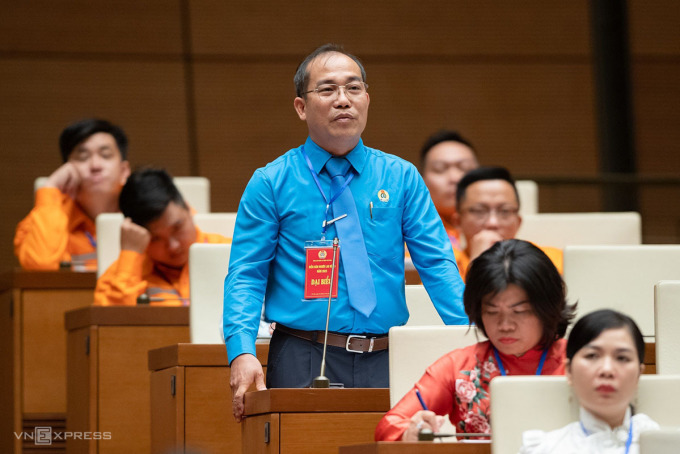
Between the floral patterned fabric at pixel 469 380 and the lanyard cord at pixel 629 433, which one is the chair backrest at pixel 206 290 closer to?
the floral patterned fabric at pixel 469 380

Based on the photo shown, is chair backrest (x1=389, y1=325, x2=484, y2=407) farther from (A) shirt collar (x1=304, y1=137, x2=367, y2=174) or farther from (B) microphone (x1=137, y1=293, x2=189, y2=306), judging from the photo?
(B) microphone (x1=137, y1=293, x2=189, y2=306)

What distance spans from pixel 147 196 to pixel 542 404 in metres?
2.55

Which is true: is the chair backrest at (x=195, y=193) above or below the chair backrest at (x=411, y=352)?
above

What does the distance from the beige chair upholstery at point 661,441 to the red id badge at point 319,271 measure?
937 mm

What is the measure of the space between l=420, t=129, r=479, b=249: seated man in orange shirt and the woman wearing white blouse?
9.02 feet

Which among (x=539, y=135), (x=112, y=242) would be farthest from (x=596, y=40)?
(x=112, y=242)

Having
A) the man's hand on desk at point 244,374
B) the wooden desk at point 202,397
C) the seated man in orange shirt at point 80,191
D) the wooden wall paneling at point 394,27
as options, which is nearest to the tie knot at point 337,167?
the man's hand on desk at point 244,374

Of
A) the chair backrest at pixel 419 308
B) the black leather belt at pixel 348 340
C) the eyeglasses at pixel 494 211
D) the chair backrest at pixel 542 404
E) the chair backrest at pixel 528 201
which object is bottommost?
the chair backrest at pixel 542 404

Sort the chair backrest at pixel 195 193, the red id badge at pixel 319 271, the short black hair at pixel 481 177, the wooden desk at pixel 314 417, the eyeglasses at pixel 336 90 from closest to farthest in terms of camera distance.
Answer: the wooden desk at pixel 314 417
the red id badge at pixel 319 271
the eyeglasses at pixel 336 90
the short black hair at pixel 481 177
the chair backrest at pixel 195 193

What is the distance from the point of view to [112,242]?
472 cm

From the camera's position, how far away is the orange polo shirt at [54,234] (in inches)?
197

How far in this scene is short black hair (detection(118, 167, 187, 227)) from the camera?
439 cm

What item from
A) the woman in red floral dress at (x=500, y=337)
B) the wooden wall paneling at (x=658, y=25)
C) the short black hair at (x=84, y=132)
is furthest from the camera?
the wooden wall paneling at (x=658, y=25)

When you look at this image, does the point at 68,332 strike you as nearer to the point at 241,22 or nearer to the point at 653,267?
the point at 653,267
